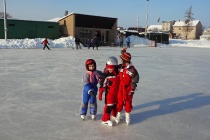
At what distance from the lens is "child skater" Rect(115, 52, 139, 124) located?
3.65 m

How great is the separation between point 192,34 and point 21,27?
67768 millimetres

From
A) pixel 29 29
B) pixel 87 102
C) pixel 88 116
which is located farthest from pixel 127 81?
pixel 29 29

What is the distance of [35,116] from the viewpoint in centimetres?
411

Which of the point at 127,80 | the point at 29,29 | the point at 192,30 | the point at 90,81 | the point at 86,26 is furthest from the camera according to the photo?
the point at 192,30

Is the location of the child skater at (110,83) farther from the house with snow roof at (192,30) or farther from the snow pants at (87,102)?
the house with snow roof at (192,30)

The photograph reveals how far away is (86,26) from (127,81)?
29115mm

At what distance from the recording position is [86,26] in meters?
32.1

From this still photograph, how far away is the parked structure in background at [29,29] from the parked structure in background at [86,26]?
1.24 m

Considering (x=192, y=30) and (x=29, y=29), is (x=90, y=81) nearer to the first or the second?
(x=29, y=29)

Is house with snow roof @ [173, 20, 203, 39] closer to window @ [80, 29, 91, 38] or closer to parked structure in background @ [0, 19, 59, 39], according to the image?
window @ [80, 29, 91, 38]

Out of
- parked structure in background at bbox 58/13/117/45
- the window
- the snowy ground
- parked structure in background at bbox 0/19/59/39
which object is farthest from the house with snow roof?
the snowy ground

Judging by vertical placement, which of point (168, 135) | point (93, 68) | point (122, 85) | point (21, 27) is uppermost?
point (21, 27)

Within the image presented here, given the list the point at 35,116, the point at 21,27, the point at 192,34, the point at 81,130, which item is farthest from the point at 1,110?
the point at 192,34

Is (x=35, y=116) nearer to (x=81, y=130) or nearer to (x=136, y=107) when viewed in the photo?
(x=81, y=130)
